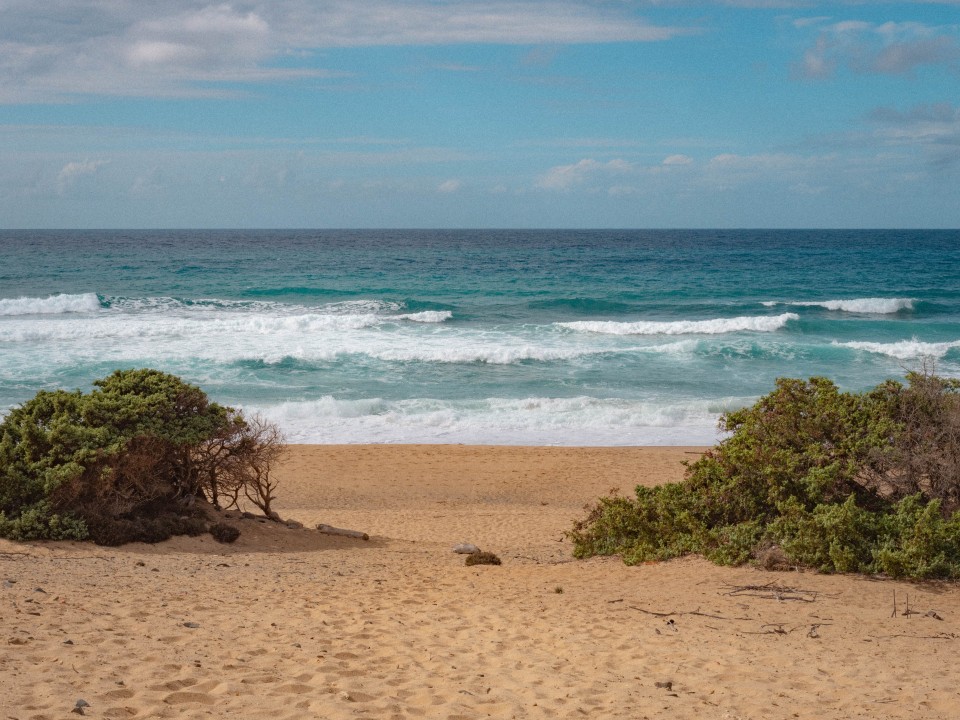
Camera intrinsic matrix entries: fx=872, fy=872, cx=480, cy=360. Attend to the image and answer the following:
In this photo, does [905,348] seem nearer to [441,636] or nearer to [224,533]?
[224,533]

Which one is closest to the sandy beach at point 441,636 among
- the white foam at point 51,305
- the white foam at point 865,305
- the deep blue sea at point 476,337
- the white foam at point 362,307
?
the deep blue sea at point 476,337

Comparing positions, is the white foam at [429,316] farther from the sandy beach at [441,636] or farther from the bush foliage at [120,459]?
the sandy beach at [441,636]

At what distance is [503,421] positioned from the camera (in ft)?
67.8

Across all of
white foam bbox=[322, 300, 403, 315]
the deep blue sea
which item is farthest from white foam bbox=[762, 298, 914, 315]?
white foam bbox=[322, 300, 403, 315]

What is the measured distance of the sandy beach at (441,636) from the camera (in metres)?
5.59

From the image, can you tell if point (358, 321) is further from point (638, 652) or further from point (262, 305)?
point (638, 652)

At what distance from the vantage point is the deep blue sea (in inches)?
838

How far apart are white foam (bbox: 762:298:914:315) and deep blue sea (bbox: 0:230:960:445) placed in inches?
6.6

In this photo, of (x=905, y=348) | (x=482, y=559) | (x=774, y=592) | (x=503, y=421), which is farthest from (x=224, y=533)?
(x=905, y=348)

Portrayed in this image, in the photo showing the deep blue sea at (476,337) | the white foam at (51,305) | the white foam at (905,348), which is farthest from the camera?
the white foam at (51,305)

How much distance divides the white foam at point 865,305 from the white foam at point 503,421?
23921 mm

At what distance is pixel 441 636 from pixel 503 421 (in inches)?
536

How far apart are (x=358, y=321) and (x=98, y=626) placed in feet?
98.9

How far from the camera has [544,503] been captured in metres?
15.0
